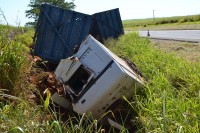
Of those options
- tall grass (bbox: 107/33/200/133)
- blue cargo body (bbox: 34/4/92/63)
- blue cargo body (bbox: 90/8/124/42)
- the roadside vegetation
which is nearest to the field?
tall grass (bbox: 107/33/200/133)

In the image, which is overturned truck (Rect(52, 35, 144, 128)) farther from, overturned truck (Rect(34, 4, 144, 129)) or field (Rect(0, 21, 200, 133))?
field (Rect(0, 21, 200, 133))

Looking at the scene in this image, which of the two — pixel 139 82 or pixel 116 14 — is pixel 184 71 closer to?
pixel 139 82

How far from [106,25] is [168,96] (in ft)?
28.0

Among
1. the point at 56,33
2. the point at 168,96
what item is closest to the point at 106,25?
the point at 56,33

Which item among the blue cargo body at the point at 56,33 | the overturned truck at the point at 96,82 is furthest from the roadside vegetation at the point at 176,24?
the overturned truck at the point at 96,82

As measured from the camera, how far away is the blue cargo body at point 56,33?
11.0 metres

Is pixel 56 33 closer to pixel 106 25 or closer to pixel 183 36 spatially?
pixel 106 25

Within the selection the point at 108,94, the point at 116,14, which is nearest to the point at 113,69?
the point at 108,94

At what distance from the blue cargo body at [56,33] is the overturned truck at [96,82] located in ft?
13.4

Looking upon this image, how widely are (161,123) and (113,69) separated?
206 centimetres

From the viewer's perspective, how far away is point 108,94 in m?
5.98

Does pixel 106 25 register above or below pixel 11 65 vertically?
below

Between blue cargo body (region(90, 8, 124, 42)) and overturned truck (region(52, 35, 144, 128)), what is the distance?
20.1 ft

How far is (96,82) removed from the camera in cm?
609
